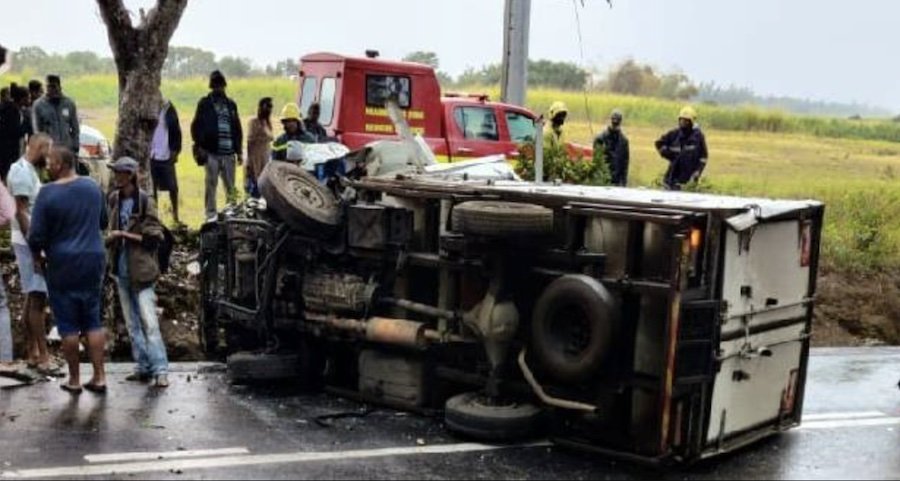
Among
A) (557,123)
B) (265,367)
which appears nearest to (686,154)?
(557,123)

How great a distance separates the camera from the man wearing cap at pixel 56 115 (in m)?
12.8

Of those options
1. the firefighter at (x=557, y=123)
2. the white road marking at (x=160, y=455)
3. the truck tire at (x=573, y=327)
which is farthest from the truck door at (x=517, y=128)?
the white road marking at (x=160, y=455)

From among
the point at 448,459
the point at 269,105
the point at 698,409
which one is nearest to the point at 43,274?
the point at 448,459

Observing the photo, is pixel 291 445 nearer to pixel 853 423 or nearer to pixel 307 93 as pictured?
pixel 853 423

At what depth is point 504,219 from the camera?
6.57 m

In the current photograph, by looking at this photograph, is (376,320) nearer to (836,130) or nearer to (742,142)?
(742,142)

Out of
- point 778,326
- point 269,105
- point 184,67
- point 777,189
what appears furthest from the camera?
point 184,67

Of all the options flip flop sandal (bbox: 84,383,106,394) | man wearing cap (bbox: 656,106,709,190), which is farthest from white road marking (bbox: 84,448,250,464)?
man wearing cap (bbox: 656,106,709,190)

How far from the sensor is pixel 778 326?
693cm

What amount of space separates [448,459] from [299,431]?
3.42ft

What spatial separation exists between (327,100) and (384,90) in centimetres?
82

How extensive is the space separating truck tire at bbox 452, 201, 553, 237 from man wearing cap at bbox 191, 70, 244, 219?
7.14 meters

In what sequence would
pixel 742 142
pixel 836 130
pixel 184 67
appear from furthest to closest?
pixel 184 67 → pixel 836 130 → pixel 742 142

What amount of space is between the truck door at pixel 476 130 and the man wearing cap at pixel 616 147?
6.80ft
